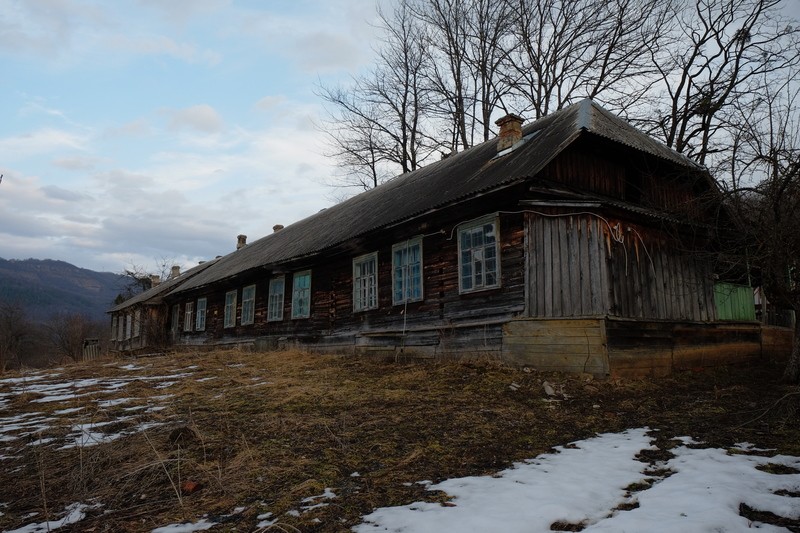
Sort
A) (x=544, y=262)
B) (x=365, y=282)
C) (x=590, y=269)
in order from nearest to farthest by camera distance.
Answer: (x=590, y=269)
(x=544, y=262)
(x=365, y=282)

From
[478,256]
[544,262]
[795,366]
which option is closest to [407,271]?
[478,256]

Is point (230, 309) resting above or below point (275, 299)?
below

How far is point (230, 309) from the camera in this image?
1992cm

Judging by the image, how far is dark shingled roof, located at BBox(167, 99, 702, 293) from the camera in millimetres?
9523

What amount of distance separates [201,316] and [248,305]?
492 centimetres

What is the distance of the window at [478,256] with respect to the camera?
31.8 feet

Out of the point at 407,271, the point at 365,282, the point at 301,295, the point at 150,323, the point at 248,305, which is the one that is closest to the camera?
the point at 407,271

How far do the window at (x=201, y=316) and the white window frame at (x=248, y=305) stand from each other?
402 centimetres

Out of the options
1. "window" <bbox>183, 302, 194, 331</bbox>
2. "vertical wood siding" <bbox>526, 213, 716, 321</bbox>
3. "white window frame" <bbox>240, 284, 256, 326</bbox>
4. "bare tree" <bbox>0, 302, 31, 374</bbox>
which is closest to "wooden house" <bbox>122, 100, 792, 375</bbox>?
"vertical wood siding" <bbox>526, 213, 716, 321</bbox>

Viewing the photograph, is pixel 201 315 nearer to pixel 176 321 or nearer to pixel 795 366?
pixel 176 321

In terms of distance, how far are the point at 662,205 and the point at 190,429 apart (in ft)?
35.2

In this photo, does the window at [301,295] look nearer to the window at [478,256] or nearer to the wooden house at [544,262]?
the wooden house at [544,262]

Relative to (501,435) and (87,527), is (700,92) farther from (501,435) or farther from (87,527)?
(87,527)

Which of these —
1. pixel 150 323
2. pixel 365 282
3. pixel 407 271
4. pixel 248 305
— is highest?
pixel 407 271
